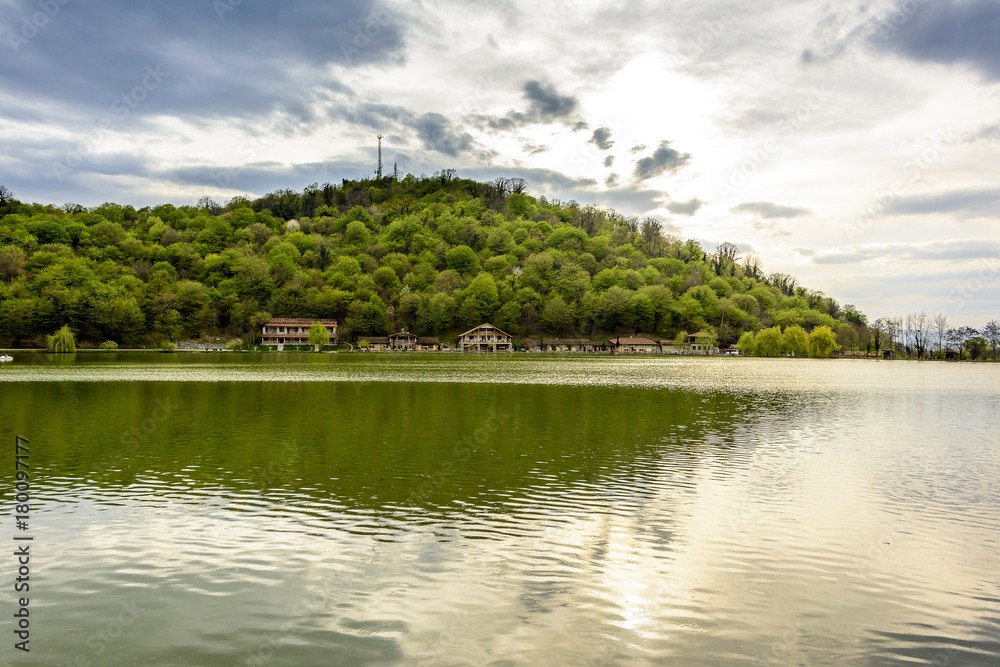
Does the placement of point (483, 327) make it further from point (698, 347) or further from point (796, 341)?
point (796, 341)

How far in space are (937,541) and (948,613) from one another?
4.10 m

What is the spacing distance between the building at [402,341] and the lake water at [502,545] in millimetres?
148686

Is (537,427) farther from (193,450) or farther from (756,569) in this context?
(756,569)

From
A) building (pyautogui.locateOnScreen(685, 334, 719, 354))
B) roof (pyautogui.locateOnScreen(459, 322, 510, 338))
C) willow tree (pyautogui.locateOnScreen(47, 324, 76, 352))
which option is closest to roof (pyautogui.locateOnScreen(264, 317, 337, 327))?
roof (pyautogui.locateOnScreen(459, 322, 510, 338))

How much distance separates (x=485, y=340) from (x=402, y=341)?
77.9 ft

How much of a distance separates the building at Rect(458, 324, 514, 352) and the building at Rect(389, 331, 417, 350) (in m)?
13.9

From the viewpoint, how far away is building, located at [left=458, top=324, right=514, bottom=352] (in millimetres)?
175250

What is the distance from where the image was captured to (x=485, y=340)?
175625 mm

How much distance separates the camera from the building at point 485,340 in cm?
17525

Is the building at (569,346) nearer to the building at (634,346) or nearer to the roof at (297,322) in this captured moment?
the building at (634,346)
